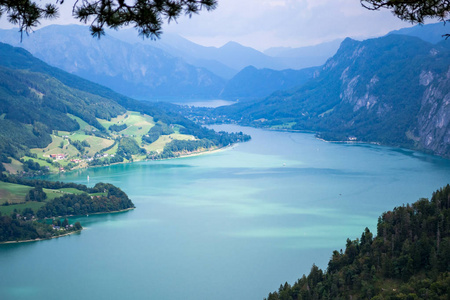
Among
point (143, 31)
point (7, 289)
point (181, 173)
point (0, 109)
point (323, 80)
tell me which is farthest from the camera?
point (323, 80)

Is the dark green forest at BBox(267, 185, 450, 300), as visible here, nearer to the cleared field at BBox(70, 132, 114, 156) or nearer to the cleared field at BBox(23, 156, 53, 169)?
the cleared field at BBox(23, 156, 53, 169)

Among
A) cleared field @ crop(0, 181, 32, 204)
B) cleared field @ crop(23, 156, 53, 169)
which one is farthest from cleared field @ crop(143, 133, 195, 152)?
cleared field @ crop(0, 181, 32, 204)

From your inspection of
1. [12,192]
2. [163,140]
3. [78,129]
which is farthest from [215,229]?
[78,129]

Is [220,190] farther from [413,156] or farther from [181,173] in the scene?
[413,156]

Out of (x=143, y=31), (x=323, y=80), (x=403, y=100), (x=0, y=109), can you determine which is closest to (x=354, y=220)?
(x=143, y=31)

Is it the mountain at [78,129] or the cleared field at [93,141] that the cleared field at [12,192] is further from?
the cleared field at [93,141]

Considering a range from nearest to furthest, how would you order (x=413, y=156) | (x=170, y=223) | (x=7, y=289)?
(x=7, y=289) < (x=170, y=223) < (x=413, y=156)
